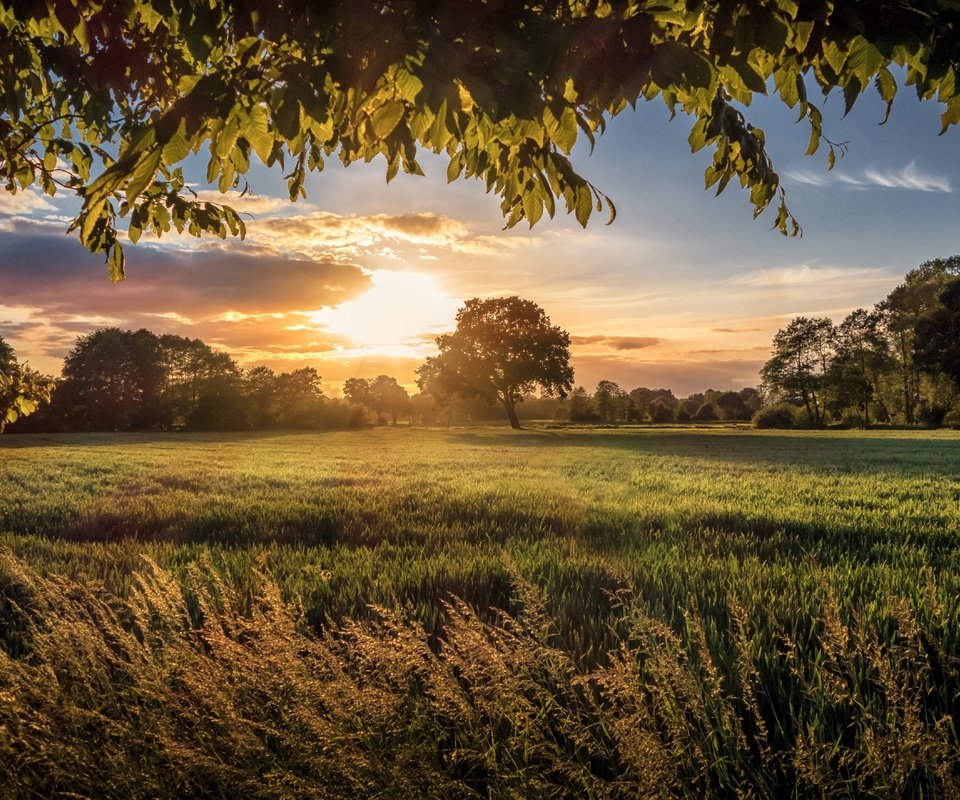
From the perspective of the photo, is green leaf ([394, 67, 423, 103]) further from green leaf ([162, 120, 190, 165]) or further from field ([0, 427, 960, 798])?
field ([0, 427, 960, 798])

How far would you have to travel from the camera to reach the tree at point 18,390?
25.8ft

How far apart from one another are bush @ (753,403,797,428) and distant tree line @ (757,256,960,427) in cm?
11

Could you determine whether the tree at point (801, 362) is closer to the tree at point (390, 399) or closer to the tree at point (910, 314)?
the tree at point (910, 314)

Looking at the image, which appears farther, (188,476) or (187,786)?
(188,476)

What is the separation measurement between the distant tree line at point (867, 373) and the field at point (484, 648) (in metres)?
62.0

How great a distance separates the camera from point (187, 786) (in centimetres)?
223

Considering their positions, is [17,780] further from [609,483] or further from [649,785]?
[609,483]

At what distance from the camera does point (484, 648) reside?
2.26m

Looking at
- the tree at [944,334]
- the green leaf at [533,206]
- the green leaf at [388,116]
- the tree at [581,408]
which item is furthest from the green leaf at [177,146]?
the tree at [581,408]

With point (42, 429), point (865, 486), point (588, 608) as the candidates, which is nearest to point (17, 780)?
point (588, 608)

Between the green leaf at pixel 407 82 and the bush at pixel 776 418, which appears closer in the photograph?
the green leaf at pixel 407 82

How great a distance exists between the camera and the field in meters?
2.11

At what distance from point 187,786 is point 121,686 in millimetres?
992

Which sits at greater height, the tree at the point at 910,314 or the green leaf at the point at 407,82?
the tree at the point at 910,314
